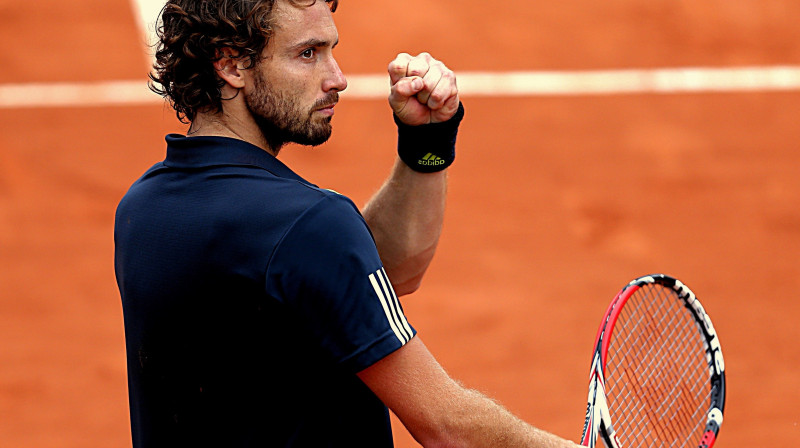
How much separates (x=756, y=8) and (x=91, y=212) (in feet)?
20.7

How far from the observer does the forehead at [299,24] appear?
9.71 feet

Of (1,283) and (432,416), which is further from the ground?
(1,283)

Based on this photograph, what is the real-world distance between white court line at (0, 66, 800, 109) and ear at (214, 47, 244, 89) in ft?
21.2

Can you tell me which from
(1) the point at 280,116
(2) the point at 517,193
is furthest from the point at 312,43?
(2) the point at 517,193

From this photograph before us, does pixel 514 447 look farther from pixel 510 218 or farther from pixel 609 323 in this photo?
pixel 510 218

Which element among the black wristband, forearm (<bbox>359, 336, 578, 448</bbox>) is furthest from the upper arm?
the black wristband

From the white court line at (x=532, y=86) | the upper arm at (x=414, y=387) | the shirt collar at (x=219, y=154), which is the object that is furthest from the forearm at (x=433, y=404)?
the white court line at (x=532, y=86)

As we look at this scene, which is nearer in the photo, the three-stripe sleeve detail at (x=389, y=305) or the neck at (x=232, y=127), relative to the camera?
the three-stripe sleeve detail at (x=389, y=305)

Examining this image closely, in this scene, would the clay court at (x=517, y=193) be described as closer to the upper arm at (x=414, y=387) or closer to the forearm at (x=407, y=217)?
the forearm at (x=407, y=217)

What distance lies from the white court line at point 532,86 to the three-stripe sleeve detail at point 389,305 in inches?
270

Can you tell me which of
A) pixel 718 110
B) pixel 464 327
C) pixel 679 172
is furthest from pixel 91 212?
pixel 718 110

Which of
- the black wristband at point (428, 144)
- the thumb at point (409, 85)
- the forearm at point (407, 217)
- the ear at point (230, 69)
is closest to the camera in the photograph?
the ear at point (230, 69)

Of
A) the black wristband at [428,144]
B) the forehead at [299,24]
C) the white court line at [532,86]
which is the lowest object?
the black wristband at [428,144]

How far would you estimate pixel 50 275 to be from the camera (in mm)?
8109
